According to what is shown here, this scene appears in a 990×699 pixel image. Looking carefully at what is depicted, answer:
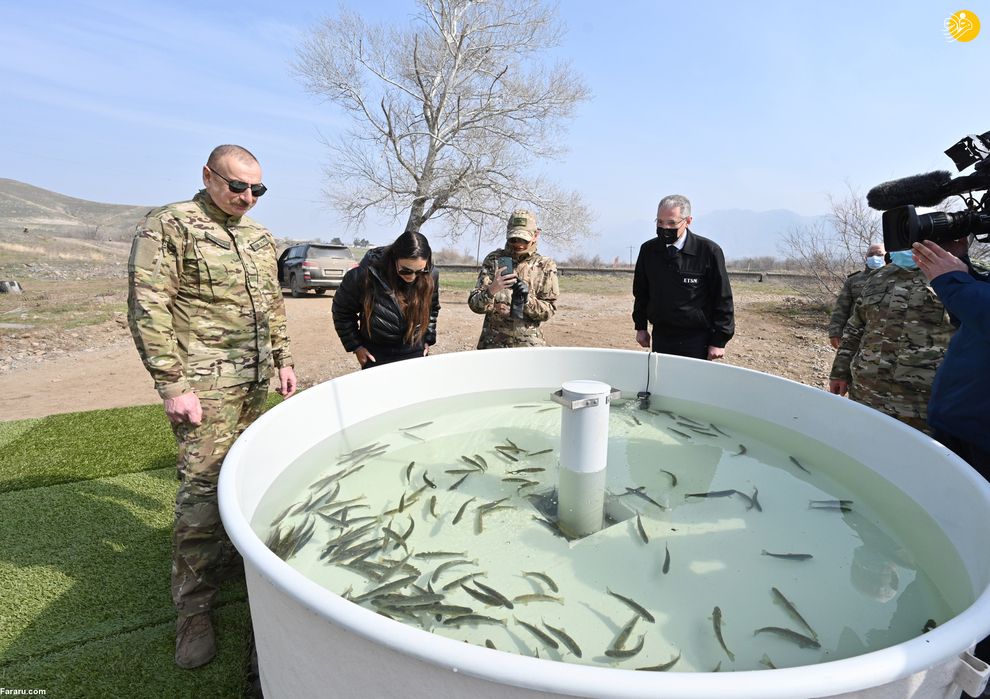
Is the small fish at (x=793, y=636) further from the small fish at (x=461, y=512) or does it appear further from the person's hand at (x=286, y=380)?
the person's hand at (x=286, y=380)

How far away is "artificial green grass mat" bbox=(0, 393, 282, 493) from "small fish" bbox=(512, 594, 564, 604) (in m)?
3.73

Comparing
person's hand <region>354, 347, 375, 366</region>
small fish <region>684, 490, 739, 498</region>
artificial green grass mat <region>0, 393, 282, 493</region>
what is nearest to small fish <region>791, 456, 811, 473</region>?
small fish <region>684, 490, 739, 498</region>

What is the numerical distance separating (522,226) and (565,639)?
124 inches

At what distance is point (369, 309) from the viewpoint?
11.2ft

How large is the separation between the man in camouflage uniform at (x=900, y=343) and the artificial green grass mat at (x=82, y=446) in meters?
5.52

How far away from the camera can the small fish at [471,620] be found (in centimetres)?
161

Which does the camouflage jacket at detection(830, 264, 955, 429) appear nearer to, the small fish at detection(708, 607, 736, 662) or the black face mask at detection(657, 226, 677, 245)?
the black face mask at detection(657, 226, 677, 245)

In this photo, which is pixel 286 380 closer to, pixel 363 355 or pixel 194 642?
pixel 363 355

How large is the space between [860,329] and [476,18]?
18692 millimetres

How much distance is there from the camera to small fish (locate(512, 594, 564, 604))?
1725 millimetres

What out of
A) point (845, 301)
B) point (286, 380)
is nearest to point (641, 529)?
point (286, 380)

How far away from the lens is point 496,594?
1741mm

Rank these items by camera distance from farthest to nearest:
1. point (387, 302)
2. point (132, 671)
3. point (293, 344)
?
point (293, 344)
point (387, 302)
point (132, 671)

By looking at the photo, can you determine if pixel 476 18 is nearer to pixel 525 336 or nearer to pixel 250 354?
pixel 525 336
